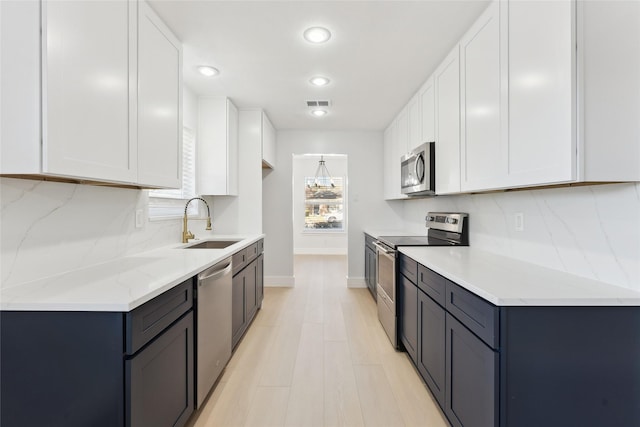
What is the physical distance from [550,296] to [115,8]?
7.81 ft

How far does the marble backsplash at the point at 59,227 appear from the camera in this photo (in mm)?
1293

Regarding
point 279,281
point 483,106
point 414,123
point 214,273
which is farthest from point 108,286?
point 279,281

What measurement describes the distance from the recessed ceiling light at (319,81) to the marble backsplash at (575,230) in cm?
177

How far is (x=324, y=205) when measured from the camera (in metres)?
8.00

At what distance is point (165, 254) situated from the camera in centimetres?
219

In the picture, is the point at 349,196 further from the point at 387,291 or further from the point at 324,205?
the point at 324,205

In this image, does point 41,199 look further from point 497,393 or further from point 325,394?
point 497,393

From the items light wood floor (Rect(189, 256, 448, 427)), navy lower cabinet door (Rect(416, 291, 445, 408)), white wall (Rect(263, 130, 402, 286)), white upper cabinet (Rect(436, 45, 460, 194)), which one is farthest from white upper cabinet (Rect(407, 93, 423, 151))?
light wood floor (Rect(189, 256, 448, 427))

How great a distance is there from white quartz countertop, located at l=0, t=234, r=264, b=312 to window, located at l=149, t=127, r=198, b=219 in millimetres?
638

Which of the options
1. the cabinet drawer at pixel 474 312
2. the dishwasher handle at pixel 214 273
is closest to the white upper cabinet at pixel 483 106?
the cabinet drawer at pixel 474 312

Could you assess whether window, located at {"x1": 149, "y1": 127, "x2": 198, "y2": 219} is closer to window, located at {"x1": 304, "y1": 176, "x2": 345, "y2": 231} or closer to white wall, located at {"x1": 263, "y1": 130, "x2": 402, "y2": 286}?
white wall, located at {"x1": 263, "y1": 130, "x2": 402, "y2": 286}

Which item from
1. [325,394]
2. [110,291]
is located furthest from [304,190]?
[110,291]

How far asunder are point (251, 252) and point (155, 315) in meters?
1.81

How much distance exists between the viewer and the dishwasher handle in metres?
1.80
